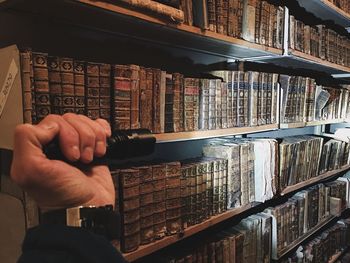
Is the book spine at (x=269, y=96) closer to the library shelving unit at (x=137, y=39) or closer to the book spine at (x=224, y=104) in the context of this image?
the library shelving unit at (x=137, y=39)

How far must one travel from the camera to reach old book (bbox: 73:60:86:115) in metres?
0.78

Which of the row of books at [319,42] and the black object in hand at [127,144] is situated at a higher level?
the row of books at [319,42]

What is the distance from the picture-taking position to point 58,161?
428 mm

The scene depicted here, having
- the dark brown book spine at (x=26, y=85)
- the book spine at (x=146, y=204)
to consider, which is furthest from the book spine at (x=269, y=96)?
the dark brown book spine at (x=26, y=85)

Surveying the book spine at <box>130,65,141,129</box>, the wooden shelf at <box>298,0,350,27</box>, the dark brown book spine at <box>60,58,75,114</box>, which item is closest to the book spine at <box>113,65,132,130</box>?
the book spine at <box>130,65,141,129</box>

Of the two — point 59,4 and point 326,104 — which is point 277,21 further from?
point 59,4

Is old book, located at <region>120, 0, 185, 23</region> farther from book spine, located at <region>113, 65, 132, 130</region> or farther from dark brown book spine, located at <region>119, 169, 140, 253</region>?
dark brown book spine, located at <region>119, 169, 140, 253</region>

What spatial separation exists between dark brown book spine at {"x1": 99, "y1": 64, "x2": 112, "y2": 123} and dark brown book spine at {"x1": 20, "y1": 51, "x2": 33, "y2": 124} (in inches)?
7.3

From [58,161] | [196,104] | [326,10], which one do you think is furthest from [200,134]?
[326,10]

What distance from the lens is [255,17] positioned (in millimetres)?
1286

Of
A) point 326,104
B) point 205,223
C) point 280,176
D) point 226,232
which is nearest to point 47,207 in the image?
point 205,223

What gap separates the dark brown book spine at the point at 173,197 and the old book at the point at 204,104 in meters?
0.20

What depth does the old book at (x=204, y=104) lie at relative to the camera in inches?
44.7

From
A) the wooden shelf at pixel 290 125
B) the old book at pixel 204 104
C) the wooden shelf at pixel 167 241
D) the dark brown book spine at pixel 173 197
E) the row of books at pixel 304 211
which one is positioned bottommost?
the row of books at pixel 304 211
